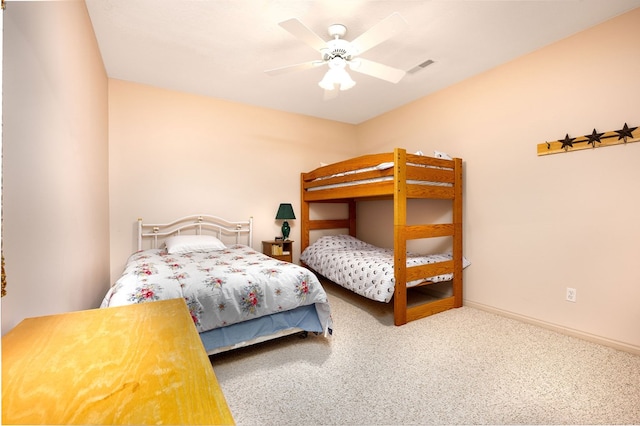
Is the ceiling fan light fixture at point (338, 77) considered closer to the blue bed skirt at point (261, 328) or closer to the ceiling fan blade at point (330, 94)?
the ceiling fan blade at point (330, 94)

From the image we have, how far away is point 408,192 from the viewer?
2623 millimetres

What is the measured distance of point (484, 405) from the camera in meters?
1.50

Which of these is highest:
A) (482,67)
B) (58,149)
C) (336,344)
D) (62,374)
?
(482,67)

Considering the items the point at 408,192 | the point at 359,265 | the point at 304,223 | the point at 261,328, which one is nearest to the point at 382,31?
the point at 408,192

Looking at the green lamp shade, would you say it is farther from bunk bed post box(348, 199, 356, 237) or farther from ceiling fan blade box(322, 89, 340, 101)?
ceiling fan blade box(322, 89, 340, 101)

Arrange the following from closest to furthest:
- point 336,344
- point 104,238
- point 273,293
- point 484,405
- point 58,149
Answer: point 58,149 < point 484,405 < point 273,293 < point 336,344 < point 104,238

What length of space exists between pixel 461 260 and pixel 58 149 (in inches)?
132

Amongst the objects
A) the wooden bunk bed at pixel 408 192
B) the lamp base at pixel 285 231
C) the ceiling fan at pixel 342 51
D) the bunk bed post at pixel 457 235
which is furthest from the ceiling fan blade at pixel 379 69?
the lamp base at pixel 285 231

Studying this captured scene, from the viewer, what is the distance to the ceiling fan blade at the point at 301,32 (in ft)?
5.41

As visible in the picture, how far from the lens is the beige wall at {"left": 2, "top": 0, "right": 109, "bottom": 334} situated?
922 millimetres

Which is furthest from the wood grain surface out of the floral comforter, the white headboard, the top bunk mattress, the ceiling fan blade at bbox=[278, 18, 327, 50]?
the white headboard

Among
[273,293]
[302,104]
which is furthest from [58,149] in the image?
[302,104]

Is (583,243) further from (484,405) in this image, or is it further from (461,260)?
(484,405)

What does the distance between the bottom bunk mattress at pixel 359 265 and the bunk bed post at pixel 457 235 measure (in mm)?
89
